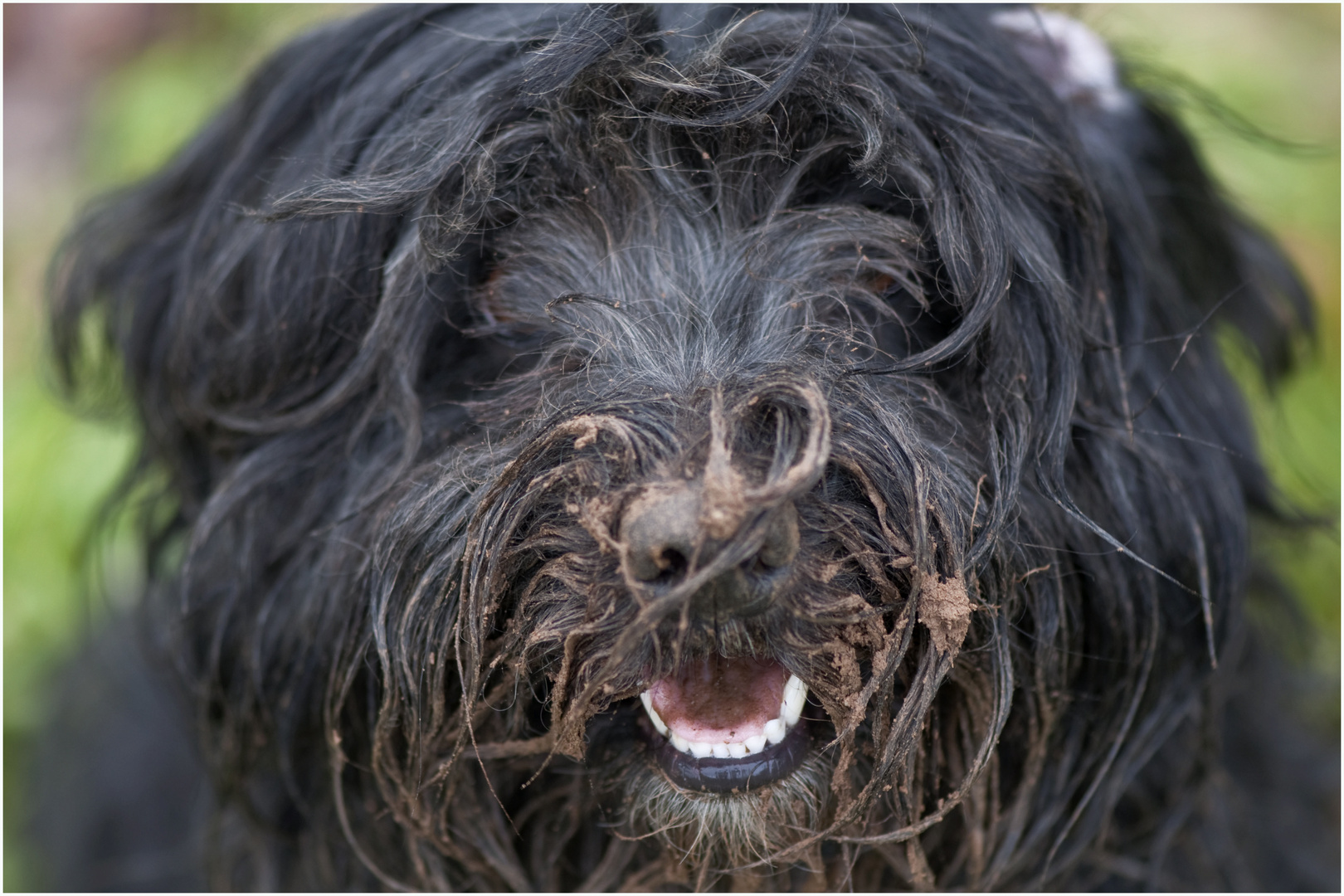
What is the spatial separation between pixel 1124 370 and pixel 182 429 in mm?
1555

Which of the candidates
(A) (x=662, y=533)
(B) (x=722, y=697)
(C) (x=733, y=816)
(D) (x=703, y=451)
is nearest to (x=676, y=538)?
(A) (x=662, y=533)

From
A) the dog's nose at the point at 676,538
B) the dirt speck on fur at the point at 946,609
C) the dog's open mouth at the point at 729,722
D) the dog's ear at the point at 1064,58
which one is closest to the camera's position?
the dog's nose at the point at 676,538

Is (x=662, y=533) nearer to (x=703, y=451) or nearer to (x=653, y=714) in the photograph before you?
(x=703, y=451)

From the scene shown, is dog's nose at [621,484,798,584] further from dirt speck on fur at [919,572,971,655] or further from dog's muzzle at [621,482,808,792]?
dirt speck on fur at [919,572,971,655]

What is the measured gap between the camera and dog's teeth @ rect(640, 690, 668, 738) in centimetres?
164

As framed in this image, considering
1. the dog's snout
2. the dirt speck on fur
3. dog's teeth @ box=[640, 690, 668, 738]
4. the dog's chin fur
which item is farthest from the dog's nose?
the dog's chin fur

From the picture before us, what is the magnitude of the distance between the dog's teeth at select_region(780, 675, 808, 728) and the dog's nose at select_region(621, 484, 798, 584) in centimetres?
27

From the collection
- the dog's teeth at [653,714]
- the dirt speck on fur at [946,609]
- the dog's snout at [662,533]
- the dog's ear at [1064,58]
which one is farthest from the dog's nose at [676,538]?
the dog's ear at [1064,58]

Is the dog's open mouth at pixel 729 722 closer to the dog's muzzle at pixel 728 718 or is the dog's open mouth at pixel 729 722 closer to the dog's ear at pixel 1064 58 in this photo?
the dog's muzzle at pixel 728 718

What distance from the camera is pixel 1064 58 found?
202 cm

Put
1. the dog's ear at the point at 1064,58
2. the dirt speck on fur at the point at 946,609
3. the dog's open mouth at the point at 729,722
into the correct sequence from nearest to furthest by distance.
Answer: the dirt speck on fur at the point at 946,609, the dog's open mouth at the point at 729,722, the dog's ear at the point at 1064,58

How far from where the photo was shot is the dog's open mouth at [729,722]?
1.60 metres

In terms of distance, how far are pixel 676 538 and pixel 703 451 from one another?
0.43ft

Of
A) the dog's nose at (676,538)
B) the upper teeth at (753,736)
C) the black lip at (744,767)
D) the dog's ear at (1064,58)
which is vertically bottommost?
the black lip at (744,767)
